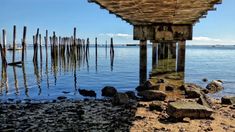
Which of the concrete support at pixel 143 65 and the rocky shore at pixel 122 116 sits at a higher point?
the concrete support at pixel 143 65

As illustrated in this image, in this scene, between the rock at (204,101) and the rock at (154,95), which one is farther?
the rock at (154,95)

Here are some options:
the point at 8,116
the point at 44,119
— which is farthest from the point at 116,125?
the point at 8,116

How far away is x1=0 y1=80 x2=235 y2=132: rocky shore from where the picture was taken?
33.0 feet

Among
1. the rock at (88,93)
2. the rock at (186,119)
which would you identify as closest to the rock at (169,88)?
the rock at (88,93)

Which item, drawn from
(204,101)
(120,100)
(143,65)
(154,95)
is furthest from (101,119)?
(143,65)

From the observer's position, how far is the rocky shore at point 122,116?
10.1 metres

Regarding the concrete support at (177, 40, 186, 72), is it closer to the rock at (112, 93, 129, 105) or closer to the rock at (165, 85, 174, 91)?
the rock at (165, 85, 174, 91)

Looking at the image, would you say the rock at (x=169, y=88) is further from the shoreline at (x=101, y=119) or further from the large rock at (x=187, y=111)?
the large rock at (x=187, y=111)

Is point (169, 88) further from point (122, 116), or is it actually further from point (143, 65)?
point (122, 116)

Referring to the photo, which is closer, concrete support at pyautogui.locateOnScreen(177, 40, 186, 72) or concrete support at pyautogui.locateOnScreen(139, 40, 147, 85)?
concrete support at pyautogui.locateOnScreen(177, 40, 186, 72)

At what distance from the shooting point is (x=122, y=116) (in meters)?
11.6

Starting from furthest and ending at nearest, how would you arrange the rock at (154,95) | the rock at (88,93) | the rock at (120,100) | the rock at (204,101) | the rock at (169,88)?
1. the rock at (88,93)
2. the rock at (169,88)
3. the rock at (154,95)
4. the rock at (120,100)
5. the rock at (204,101)

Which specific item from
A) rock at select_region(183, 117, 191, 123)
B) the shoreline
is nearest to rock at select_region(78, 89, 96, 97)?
the shoreline

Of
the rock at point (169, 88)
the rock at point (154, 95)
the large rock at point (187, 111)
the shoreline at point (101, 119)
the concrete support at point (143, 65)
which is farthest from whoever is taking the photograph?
the concrete support at point (143, 65)
